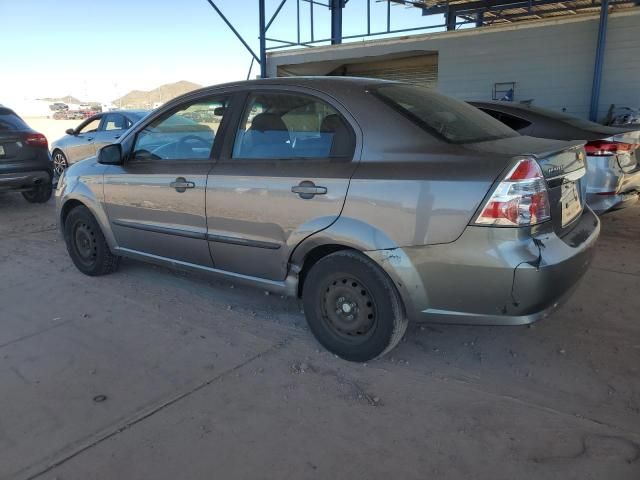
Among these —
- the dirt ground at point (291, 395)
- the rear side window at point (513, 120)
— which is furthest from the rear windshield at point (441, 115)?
the rear side window at point (513, 120)

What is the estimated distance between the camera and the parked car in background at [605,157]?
530 cm

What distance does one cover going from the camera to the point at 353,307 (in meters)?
3.17

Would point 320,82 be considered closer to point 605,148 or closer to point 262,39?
point 605,148

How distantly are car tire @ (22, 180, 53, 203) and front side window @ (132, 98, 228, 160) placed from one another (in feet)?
17.5

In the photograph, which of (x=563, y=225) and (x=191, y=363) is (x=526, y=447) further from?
(x=191, y=363)

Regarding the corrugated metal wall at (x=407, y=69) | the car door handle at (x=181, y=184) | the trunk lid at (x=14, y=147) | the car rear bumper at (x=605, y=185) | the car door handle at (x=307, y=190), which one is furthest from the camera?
the corrugated metal wall at (x=407, y=69)


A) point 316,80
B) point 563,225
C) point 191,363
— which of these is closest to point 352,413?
point 191,363

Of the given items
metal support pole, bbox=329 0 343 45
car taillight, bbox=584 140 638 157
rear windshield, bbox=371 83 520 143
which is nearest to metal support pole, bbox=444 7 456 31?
metal support pole, bbox=329 0 343 45

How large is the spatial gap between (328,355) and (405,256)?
0.91 metres

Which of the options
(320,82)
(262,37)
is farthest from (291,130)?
(262,37)

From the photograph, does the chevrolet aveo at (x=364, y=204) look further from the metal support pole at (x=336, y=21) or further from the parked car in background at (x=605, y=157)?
the metal support pole at (x=336, y=21)

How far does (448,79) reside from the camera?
11.4 metres

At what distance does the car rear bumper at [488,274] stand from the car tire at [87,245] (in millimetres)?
2868

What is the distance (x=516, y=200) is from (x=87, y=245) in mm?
3850
